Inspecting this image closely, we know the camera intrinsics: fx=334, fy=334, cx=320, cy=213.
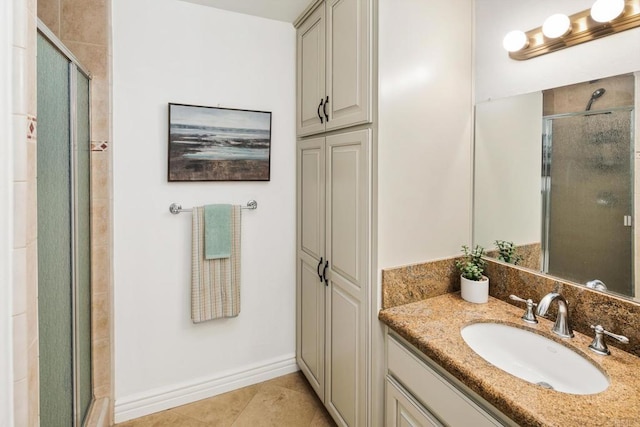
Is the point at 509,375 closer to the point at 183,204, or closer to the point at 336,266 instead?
the point at 336,266

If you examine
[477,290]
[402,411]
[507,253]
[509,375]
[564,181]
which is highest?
[564,181]

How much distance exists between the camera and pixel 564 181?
4.28 ft

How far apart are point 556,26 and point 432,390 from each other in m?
1.41

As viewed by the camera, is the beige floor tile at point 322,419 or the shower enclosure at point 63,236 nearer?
the shower enclosure at point 63,236

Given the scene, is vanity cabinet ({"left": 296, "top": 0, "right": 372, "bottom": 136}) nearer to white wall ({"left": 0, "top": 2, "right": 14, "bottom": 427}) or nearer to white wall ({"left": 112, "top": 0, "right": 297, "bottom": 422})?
white wall ({"left": 112, "top": 0, "right": 297, "bottom": 422})

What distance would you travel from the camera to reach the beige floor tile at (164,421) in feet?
6.14

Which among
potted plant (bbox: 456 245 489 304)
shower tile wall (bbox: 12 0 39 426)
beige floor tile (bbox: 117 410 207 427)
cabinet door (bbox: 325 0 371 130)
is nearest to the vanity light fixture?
cabinet door (bbox: 325 0 371 130)

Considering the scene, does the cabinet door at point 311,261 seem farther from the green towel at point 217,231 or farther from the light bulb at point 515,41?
the light bulb at point 515,41

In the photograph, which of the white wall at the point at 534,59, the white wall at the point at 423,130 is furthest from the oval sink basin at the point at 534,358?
the white wall at the point at 534,59

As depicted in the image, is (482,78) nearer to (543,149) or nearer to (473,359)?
(543,149)

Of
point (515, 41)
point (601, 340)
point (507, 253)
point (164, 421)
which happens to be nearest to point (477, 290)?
point (507, 253)

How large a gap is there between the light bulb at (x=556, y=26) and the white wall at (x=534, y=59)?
0.04m

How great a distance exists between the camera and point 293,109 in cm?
221

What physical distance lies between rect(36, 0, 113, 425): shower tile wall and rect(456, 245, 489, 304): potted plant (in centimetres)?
180
